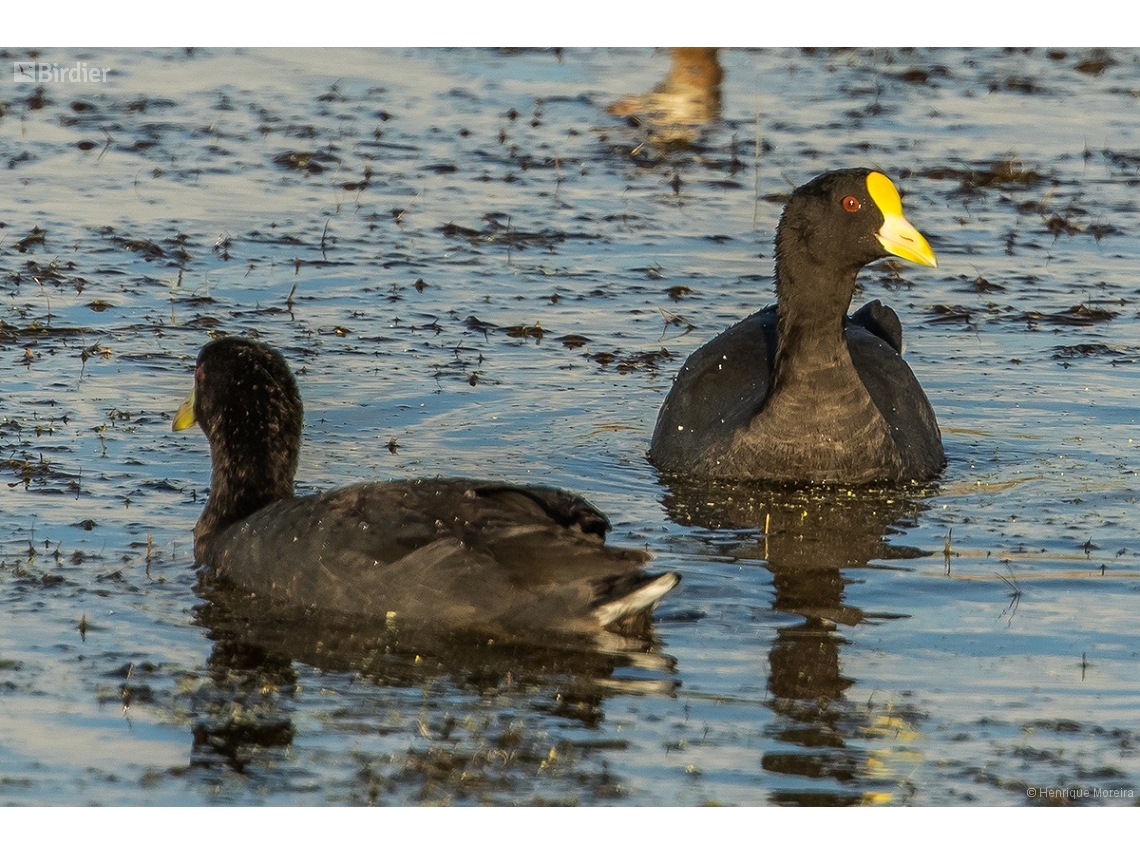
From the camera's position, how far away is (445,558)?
6.95m

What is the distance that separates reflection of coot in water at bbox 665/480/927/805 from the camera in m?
5.95

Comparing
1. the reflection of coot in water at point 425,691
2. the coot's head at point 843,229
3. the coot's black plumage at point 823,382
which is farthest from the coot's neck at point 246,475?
the coot's head at point 843,229

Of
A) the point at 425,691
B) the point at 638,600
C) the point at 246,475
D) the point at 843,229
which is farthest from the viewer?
the point at 843,229

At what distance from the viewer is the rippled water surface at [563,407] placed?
6043 mm

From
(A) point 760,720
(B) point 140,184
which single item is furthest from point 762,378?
(B) point 140,184

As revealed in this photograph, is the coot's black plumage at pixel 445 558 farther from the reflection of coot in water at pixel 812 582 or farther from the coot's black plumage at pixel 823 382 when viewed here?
the coot's black plumage at pixel 823 382

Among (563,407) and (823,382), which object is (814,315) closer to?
(823,382)

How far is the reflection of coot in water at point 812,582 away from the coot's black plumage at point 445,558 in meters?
0.62

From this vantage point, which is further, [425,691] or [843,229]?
[843,229]

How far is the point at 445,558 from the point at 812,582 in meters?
1.73

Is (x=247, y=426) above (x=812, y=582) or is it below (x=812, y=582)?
above

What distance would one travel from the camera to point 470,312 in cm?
1185

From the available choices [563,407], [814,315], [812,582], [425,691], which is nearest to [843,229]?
Answer: [814,315]

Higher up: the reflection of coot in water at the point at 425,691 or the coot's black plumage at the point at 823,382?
the coot's black plumage at the point at 823,382
